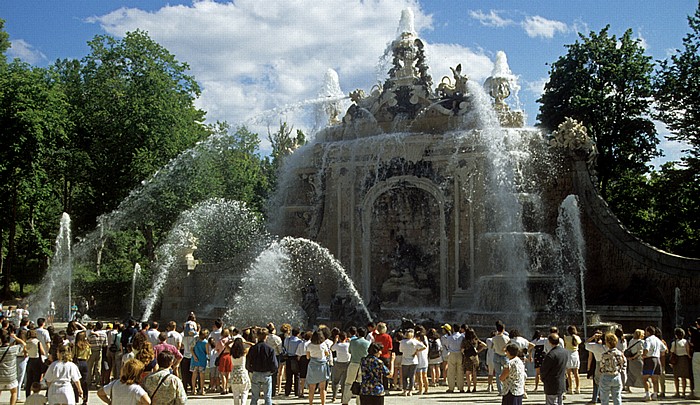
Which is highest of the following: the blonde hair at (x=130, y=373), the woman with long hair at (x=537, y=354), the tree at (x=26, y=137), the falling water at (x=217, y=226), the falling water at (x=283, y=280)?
the tree at (x=26, y=137)

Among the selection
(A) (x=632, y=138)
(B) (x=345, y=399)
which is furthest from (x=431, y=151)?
(B) (x=345, y=399)

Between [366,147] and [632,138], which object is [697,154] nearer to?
[632,138]

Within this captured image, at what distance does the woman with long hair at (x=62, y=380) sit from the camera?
1001 cm

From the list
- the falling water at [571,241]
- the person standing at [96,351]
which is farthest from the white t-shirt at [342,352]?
the falling water at [571,241]

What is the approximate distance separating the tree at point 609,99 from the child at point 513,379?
78.2 feet

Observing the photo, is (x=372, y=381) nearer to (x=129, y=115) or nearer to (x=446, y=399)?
(x=446, y=399)

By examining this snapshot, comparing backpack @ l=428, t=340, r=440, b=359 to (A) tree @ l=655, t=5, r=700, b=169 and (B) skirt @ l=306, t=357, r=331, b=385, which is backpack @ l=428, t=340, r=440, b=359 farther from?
(A) tree @ l=655, t=5, r=700, b=169

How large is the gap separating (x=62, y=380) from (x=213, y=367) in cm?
616

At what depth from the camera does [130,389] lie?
26.1ft

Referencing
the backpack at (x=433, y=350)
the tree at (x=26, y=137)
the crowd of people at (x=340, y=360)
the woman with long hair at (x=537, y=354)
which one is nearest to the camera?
the crowd of people at (x=340, y=360)

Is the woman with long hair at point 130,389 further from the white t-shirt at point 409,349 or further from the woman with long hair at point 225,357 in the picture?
the white t-shirt at point 409,349

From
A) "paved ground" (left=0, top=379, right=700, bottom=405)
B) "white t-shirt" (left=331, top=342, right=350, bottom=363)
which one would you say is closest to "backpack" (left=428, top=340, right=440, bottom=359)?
"paved ground" (left=0, top=379, right=700, bottom=405)

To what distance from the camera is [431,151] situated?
26922mm

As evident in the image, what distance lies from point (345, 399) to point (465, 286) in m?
13.3
